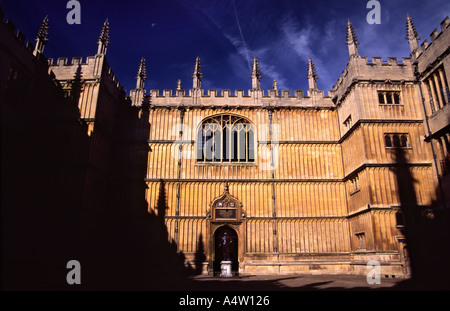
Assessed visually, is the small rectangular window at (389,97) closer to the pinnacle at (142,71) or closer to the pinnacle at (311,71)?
the pinnacle at (311,71)

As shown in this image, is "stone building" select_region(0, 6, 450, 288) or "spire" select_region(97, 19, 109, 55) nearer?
"stone building" select_region(0, 6, 450, 288)

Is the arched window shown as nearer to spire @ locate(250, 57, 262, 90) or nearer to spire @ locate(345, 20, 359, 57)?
spire @ locate(250, 57, 262, 90)

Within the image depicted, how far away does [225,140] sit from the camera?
2072 cm

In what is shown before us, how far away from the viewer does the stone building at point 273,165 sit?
16.2 metres

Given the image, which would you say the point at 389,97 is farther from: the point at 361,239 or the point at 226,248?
the point at 226,248

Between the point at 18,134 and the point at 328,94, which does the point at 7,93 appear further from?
the point at 328,94

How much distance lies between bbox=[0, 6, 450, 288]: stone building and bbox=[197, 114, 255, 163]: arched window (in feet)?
0.24

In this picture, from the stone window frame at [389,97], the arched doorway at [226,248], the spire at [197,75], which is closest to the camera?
the stone window frame at [389,97]

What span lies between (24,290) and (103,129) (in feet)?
32.3

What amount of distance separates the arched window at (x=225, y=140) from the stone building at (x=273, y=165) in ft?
0.24

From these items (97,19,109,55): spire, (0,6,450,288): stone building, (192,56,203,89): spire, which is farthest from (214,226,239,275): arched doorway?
(97,19,109,55): spire

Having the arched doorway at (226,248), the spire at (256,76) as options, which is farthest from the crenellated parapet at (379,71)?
the arched doorway at (226,248)

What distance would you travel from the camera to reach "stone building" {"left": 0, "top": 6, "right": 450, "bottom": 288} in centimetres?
1622

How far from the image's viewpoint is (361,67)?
1859cm
